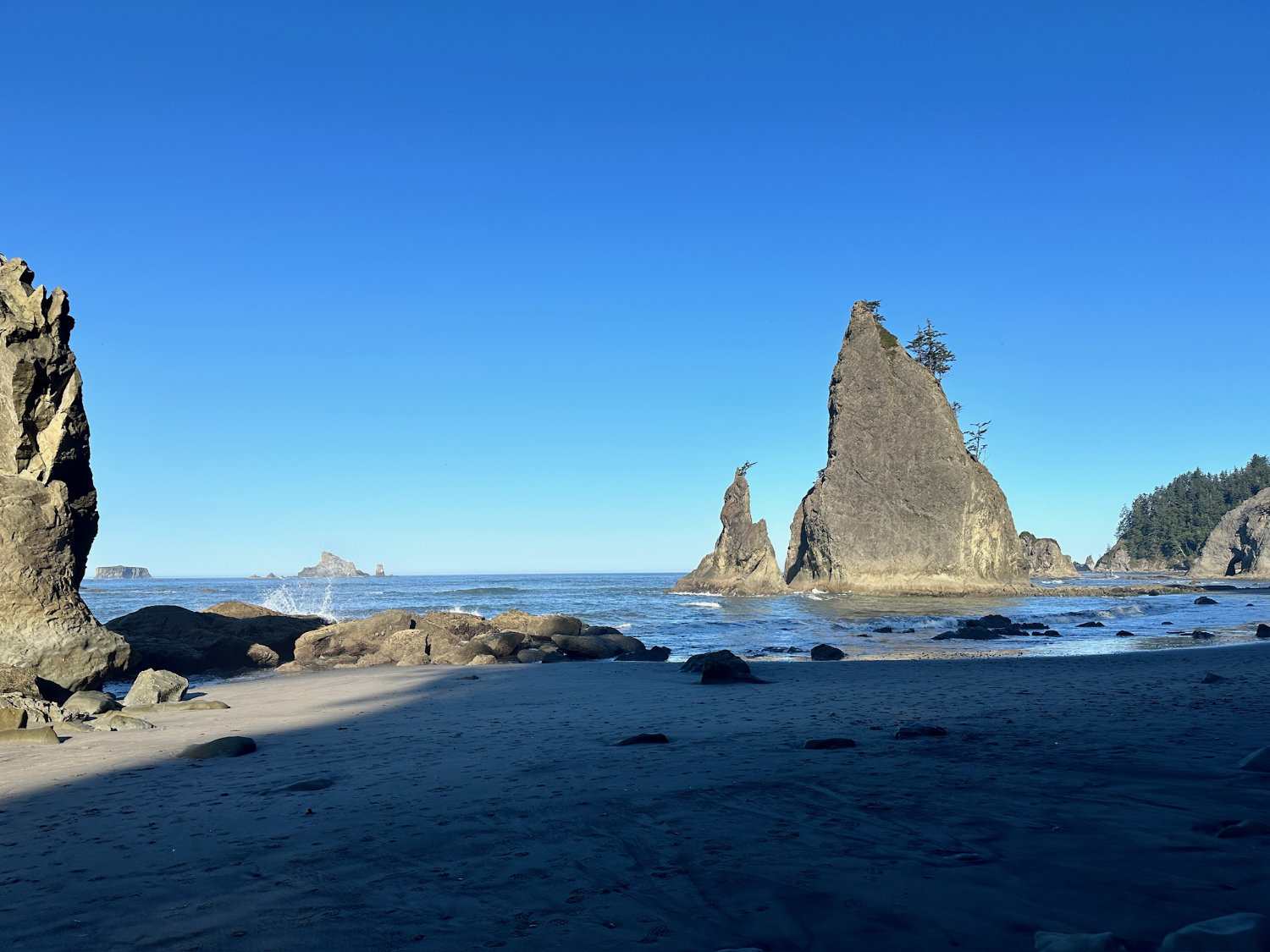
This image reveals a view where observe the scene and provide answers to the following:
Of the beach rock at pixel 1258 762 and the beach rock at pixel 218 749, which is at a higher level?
the beach rock at pixel 1258 762

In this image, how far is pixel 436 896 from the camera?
363cm

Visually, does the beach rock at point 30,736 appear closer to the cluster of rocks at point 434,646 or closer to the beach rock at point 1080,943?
the beach rock at point 1080,943

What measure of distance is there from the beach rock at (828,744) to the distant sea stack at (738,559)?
64.7 m

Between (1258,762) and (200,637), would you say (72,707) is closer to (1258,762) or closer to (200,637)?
(200,637)

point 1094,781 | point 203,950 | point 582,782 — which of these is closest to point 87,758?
point 582,782

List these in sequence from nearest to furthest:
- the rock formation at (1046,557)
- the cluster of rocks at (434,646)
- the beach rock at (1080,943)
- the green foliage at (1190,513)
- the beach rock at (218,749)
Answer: the beach rock at (1080,943) → the beach rock at (218,749) → the cluster of rocks at (434,646) → the rock formation at (1046,557) → the green foliage at (1190,513)

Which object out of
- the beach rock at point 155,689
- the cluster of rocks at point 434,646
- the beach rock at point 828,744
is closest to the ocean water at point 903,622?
the cluster of rocks at point 434,646

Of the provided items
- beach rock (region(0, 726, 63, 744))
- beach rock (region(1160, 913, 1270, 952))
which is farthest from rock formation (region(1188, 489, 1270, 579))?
beach rock (region(0, 726, 63, 744))

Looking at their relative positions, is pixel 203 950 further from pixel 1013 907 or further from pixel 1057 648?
pixel 1057 648

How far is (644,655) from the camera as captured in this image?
68.0 ft

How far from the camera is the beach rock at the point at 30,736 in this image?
877 cm

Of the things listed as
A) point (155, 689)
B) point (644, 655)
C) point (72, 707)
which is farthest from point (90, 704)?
point (644, 655)

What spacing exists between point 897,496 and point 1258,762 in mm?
67942

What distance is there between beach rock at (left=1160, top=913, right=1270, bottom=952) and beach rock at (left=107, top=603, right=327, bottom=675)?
66.3 feet
